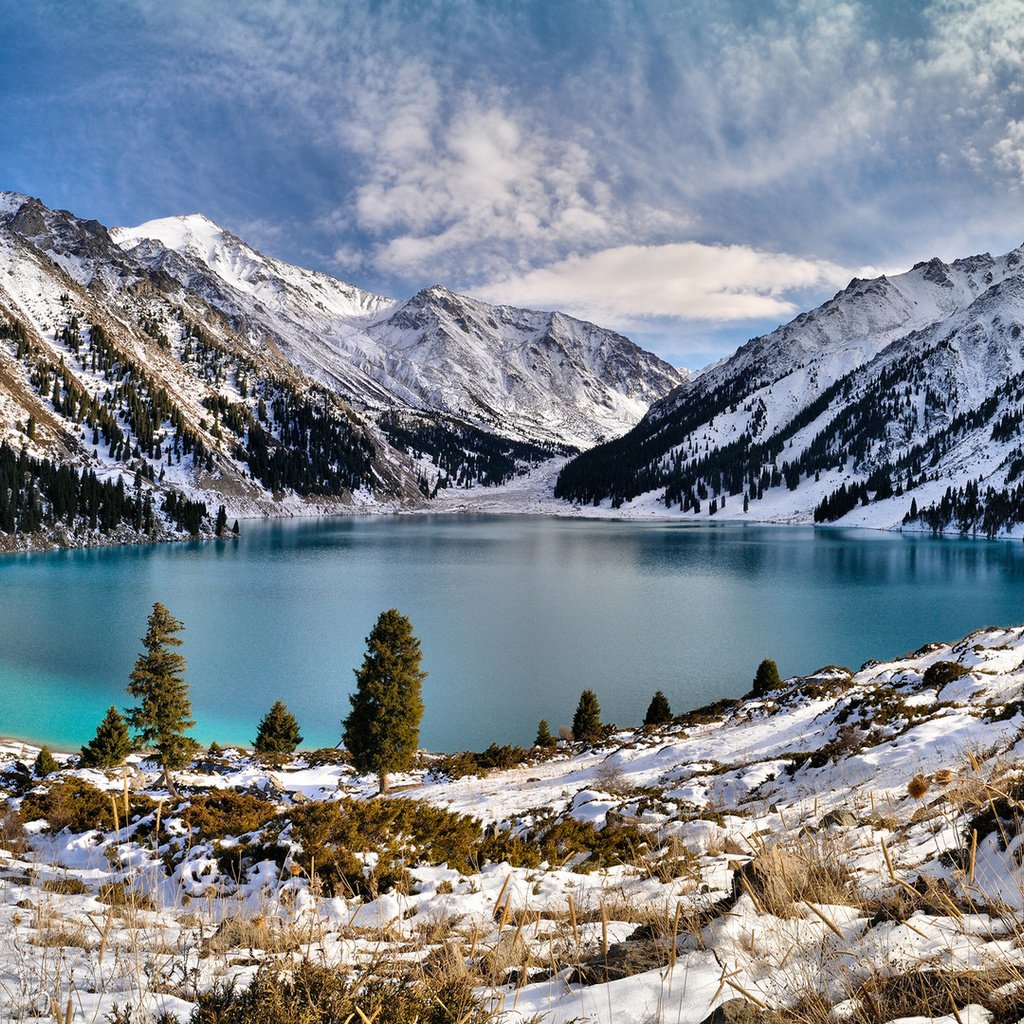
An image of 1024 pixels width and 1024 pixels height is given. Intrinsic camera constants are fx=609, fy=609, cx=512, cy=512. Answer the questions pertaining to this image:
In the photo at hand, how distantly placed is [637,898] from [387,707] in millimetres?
19112

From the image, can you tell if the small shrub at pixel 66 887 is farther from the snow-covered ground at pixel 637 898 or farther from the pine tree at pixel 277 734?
the pine tree at pixel 277 734

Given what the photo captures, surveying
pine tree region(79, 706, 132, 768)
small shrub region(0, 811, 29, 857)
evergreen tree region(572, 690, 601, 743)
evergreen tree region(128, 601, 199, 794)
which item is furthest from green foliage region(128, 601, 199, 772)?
evergreen tree region(572, 690, 601, 743)

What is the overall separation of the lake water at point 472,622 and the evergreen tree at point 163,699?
9.61 metres

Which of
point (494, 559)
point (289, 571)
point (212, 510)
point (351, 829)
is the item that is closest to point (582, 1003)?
point (351, 829)

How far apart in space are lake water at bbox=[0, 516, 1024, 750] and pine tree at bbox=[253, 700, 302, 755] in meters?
2.53

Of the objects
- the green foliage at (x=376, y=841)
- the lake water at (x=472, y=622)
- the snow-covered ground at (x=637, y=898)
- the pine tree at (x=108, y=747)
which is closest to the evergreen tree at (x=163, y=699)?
the pine tree at (x=108, y=747)

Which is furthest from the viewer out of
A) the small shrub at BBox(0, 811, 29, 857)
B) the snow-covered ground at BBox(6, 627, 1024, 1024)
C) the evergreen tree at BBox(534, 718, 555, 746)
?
the evergreen tree at BBox(534, 718, 555, 746)

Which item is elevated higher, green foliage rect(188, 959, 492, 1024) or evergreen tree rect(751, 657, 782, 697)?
green foliage rect(188, 959, 492, 1024)

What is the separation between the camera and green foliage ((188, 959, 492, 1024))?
2713 millimetres

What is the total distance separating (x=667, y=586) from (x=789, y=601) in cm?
1321

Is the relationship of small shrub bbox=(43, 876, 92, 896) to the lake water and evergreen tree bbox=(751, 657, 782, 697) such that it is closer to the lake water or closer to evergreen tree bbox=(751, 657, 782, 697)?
the lake water

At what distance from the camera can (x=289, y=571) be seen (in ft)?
261

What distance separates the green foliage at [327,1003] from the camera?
8.90ft

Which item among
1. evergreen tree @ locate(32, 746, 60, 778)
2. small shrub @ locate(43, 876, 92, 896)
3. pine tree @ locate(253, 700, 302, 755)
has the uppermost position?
small shrub @ locate(43, 876, 92, 896)
